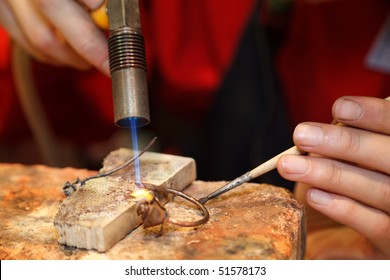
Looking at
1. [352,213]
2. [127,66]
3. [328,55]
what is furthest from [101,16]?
[328,55]

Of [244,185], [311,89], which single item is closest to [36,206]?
[244,185]

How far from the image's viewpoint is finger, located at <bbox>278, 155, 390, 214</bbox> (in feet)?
2.88

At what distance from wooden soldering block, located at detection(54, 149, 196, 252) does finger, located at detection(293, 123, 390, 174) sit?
249 mm

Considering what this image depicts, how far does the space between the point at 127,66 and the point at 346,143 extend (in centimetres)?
42

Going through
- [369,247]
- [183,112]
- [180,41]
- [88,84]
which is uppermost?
[180,41]

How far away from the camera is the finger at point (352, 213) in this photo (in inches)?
36.9

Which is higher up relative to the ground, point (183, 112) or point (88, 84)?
point (88, 84)

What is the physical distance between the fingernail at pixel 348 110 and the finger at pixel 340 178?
3.7 inches

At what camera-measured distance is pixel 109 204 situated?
2.72 ft

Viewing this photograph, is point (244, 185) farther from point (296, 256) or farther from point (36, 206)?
point (36, 206)

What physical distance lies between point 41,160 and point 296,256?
1.42 meters

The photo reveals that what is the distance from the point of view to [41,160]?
79.7 inches

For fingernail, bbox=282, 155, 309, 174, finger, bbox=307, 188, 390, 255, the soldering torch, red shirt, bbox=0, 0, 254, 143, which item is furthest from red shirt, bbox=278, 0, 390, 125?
the soldering torch

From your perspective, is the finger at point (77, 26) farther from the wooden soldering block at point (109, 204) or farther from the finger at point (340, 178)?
the finger at point (340, 178)
